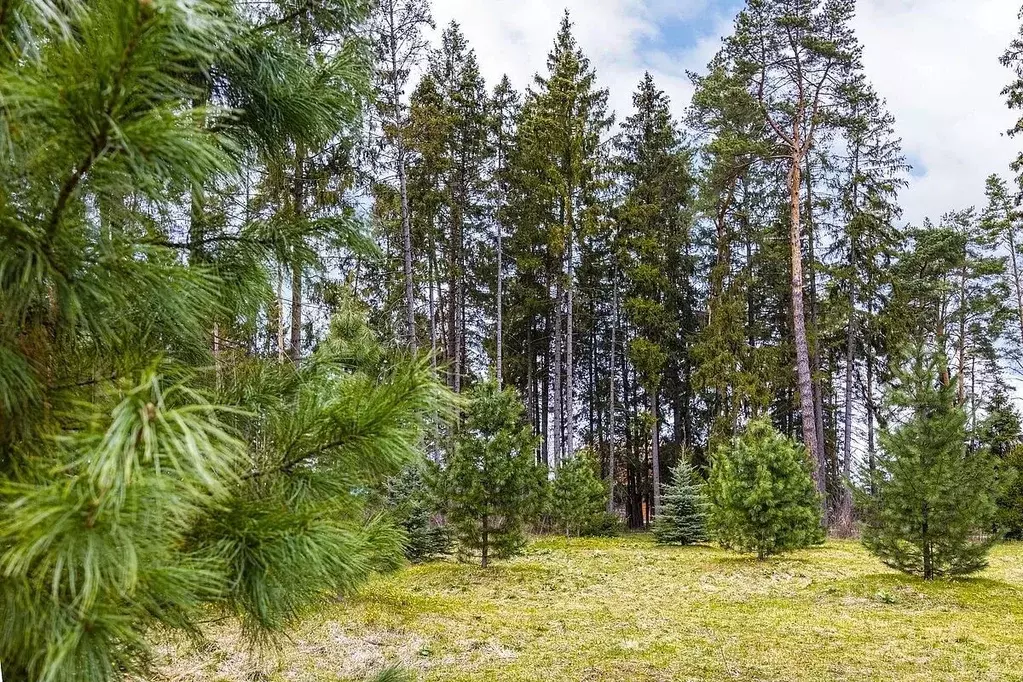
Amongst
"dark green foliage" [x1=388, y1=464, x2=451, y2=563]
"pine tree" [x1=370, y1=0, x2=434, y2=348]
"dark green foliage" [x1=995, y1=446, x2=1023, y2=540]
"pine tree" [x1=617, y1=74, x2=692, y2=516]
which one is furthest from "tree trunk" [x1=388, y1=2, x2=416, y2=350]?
"dark green foliage" [x1=995, y1=446, x2=1023, y2=540]

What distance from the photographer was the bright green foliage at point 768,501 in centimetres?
916

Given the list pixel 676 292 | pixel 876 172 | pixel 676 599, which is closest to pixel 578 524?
pixel 676 599

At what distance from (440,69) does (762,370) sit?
11443mm

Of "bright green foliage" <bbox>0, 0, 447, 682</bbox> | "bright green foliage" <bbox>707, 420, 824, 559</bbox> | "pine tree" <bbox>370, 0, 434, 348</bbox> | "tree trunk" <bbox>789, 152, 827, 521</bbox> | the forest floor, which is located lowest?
the forest floor

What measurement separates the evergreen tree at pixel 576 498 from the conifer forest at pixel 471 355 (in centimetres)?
8

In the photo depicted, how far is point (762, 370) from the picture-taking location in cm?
1698

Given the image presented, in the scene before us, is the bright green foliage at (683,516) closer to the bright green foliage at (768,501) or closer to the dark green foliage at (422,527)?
the bright green foliage at (768,501)

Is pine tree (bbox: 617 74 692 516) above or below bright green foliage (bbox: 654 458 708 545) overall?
above

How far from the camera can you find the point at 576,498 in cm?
1366

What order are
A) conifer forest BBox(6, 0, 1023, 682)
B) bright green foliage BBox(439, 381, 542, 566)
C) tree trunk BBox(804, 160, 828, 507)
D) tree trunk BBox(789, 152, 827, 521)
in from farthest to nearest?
tree trunk BBox(804, 160, 828, 507), tree trunk BBox(789, 152, 827, 521), bright green foliage BBox(439, 381, 542, 566), conifer forest BBox(6, 0, 1023, 682)

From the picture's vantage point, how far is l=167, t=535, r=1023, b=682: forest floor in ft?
13.3

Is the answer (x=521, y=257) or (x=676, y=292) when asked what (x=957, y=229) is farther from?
(x=521, y=257)

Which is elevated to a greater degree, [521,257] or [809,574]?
[521,257]

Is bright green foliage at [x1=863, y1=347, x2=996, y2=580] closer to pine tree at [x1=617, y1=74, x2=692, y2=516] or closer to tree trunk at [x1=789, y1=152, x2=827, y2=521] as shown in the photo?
tree trunk at [x1=789, y1=152, x2=827, y2=521]
